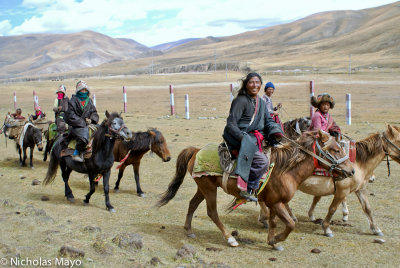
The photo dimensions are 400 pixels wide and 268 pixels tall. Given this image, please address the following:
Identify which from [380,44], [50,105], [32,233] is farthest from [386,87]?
[380,44]

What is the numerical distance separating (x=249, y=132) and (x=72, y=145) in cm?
426

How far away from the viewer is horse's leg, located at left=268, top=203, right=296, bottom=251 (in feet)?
20.0

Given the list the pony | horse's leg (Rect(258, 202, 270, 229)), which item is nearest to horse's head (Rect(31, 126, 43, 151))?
horse's leg (Rect(258, 202, 270, 229))

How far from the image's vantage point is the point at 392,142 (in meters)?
7.13

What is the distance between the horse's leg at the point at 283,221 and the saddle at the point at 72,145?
4.06 m

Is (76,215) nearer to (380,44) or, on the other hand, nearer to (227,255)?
(227,255)

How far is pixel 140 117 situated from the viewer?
78.9 ft

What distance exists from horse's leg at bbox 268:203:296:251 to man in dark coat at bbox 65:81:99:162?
13.7 ft

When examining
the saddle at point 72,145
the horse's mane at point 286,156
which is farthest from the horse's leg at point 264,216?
the saddle at point 72,145

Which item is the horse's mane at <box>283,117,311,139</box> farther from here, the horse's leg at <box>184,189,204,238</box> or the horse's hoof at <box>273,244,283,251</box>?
the horse's hoof at <box>273,244,283,251</box>

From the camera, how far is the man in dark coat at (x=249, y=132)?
5.93 meters


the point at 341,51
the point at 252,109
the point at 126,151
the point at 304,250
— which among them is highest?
the point at 341,51

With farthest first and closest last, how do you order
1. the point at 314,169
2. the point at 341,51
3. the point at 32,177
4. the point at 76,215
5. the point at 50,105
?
the point at 341,51, the point at 50,105, the point at 32,177, the point at 76,215, the point at 314,169

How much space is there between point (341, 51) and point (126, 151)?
96418 millimetres
